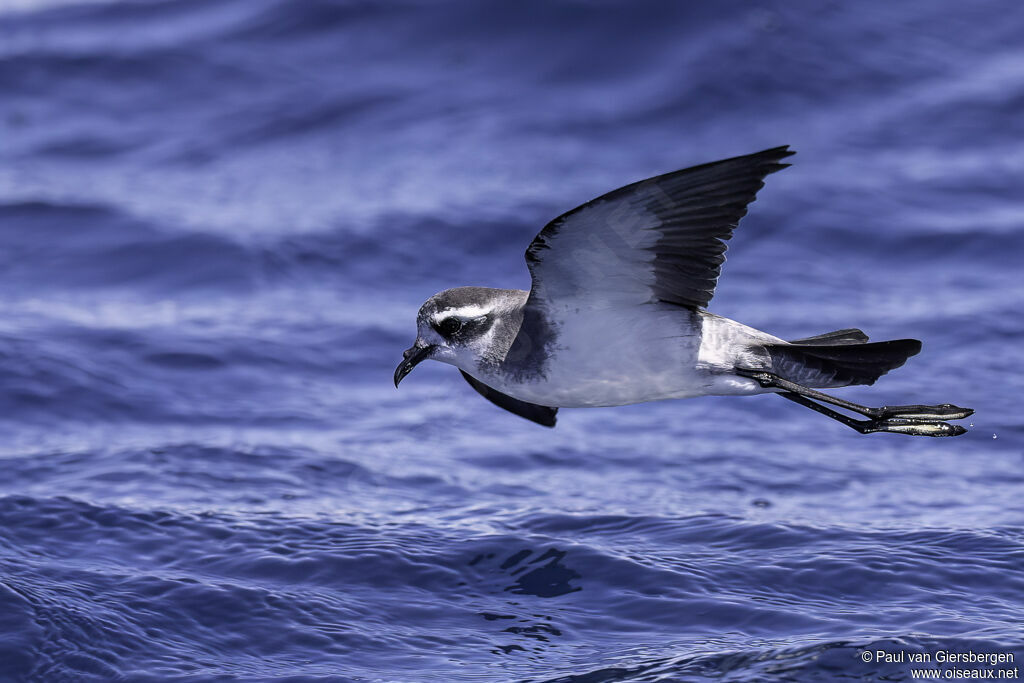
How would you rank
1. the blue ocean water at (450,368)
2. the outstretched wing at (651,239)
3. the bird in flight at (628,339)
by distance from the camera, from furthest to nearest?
the blue ocean water at (450,368)
the bird in flight at (628,339)
the outstretched wing at (651,239)

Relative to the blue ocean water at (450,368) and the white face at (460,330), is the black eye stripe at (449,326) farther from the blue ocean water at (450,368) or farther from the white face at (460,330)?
the blue ocean water at (450,368)

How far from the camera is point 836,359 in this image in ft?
21.8

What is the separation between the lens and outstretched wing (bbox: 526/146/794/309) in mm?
5547

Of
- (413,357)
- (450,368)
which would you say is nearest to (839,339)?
(413,357)

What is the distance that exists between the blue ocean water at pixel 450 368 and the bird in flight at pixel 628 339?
148 centimetres

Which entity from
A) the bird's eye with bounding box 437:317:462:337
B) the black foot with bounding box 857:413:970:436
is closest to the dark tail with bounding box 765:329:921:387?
the black foot with bounding box 857:413:970:436

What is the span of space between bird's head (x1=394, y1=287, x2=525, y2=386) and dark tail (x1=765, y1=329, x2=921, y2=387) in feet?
4.80

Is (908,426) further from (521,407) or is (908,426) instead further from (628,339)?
(521,407)

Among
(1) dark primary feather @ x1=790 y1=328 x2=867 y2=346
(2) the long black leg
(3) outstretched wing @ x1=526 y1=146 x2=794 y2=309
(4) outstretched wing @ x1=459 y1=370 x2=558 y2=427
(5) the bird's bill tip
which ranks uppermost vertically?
(3) outstretched wing @ x1=526 y1=146 x2=794 y2=309

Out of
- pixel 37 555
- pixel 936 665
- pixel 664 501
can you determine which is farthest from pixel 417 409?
pixel 936 665

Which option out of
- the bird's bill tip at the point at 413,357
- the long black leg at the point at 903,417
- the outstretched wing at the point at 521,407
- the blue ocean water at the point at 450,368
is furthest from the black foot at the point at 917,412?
the bird's bill tip at the point at 413,357

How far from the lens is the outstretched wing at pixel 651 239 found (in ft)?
18.2

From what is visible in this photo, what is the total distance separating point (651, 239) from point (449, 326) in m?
1.26

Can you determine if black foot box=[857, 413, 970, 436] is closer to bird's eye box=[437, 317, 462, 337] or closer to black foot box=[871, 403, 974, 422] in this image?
black foot box=[871, 403, 974, 422]
